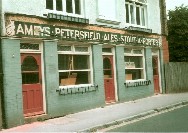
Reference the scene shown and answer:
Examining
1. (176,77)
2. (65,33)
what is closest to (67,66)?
(65,33)

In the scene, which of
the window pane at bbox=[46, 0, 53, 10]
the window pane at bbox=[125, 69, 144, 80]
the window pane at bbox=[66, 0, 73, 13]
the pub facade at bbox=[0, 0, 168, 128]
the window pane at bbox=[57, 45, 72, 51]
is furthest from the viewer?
the window pane at bbox=[125, 69, 144, 80]

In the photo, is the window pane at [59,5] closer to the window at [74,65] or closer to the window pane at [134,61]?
the window at [74,65]

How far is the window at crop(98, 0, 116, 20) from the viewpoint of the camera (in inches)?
605

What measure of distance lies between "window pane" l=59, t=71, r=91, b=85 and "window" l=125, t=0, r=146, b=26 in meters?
4.72

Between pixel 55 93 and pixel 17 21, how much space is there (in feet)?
10.3

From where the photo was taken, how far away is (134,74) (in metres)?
17.8

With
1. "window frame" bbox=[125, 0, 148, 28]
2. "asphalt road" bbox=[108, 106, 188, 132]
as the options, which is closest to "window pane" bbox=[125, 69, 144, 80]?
"window frame" bbox=[125, 0, 148, 28]

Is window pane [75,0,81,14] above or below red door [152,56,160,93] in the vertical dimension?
above

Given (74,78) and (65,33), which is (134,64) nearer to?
(74,78)

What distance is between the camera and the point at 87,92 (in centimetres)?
1415

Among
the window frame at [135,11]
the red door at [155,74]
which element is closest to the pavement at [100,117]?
the red door at [155,74]

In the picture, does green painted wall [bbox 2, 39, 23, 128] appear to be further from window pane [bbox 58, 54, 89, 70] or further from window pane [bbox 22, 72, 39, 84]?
window pane [bbox 58, 54, 89, 70]

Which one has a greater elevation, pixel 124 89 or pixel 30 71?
pixel 30 71

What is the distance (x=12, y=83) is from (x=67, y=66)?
10.3 ft
